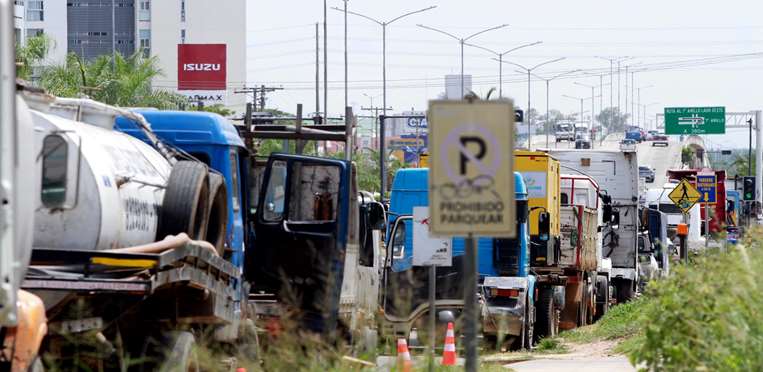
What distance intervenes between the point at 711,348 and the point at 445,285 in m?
11.3

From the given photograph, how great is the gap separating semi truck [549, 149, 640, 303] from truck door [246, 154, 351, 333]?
18845mm

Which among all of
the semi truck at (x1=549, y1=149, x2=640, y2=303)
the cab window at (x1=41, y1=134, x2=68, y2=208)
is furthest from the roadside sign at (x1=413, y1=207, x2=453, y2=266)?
the semi truck at (x1=549, y1=149, x2=640, y2=303)

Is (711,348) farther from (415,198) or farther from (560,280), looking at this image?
(560,280)

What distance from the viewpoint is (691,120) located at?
74.0m

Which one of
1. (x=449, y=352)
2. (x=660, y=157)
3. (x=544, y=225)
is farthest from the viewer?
(x=660, y=157)

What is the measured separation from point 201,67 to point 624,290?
48.9 metres

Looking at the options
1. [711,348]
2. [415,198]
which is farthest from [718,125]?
[711,348]

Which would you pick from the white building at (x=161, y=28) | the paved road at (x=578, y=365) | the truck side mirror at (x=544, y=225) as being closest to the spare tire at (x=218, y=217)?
the paved road at (x=578, y=365)

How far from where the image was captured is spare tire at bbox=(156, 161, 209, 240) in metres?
11.2

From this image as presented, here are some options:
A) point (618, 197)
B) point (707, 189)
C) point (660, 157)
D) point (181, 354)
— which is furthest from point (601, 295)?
point (660, 157)

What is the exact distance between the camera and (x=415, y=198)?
71.1 feet

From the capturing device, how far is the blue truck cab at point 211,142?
13.6m

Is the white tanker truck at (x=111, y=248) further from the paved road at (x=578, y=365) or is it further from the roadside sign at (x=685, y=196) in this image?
the roadside sign at (x=685, y=196)

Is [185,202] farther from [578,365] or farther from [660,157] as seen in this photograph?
[660,157]
